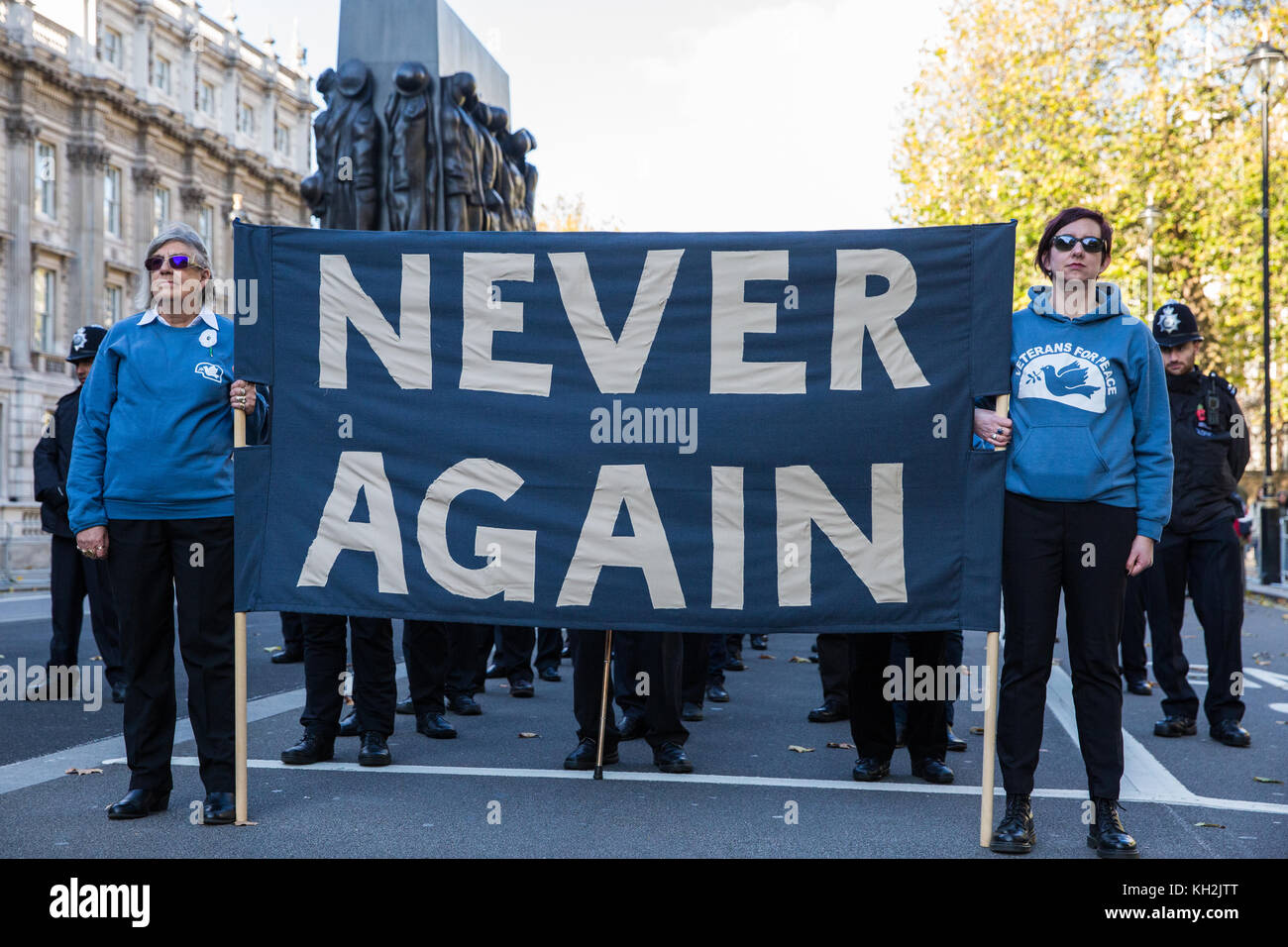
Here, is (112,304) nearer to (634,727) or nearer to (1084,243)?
(634,727)

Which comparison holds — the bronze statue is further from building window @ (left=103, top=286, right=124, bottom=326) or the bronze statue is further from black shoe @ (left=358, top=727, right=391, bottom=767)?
building window @ (left=103, top=286, right=124, bottom=326)

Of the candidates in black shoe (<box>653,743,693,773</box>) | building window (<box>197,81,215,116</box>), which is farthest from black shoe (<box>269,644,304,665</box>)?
building window (<box>197,81,215,116</box>)

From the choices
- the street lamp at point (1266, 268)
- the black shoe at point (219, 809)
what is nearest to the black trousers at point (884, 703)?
the black shoe at point (219, 809)

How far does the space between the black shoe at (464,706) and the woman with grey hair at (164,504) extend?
266 cm

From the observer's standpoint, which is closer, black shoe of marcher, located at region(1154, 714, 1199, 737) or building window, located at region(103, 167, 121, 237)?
black shoe of marcher, located at region(1154, 714, 1199, 737)

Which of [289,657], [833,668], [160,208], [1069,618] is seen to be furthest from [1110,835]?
[160,208]

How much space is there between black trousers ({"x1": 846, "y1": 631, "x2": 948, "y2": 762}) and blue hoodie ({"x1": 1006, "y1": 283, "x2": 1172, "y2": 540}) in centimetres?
119

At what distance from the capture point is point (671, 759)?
608 centimetres

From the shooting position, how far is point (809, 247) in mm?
5215

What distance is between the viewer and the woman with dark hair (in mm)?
4727

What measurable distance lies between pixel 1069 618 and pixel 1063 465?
0.56m

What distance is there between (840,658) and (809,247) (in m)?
3.42
